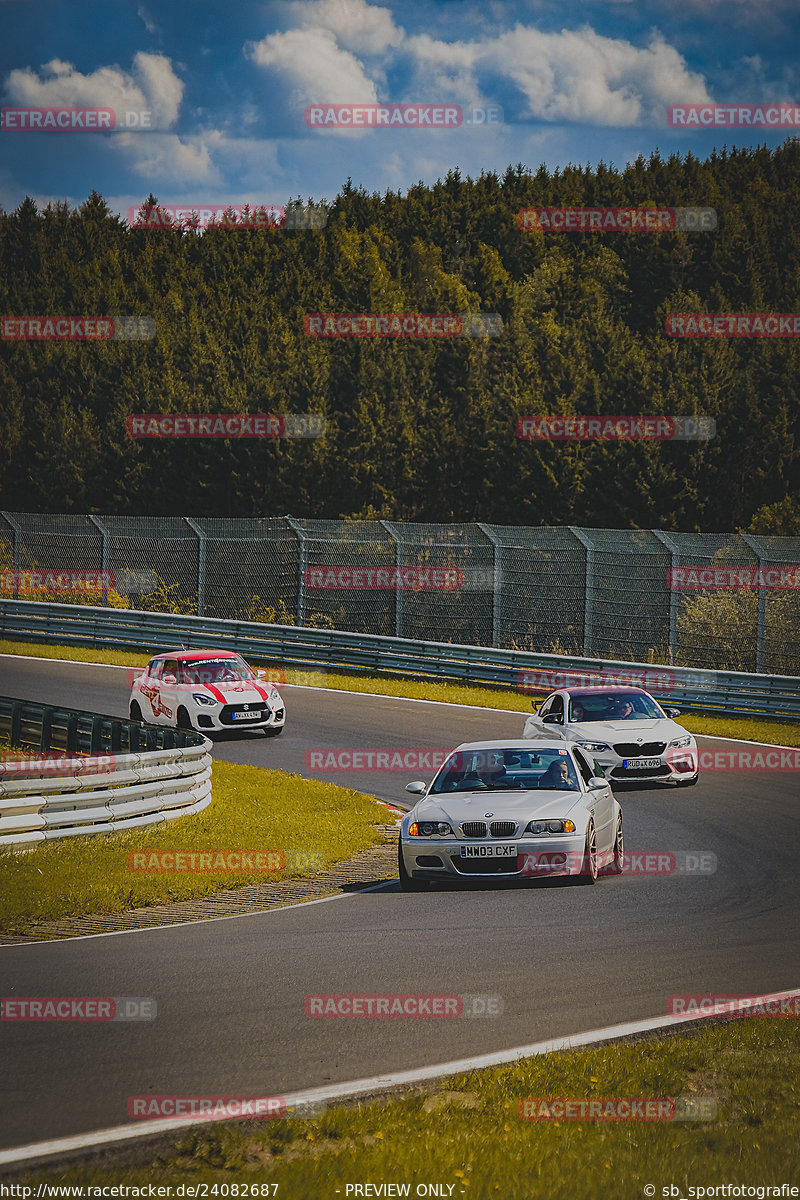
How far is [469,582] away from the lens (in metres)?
29.5

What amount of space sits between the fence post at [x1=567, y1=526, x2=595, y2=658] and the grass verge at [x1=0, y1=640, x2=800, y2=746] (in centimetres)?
149

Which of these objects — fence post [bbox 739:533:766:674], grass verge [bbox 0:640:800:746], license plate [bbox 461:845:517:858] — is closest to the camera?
license plate [bbox 461:845:517:858]

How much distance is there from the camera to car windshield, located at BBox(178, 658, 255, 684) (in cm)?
2230

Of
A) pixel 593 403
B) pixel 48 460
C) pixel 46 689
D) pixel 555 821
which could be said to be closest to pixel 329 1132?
pixel 555 821

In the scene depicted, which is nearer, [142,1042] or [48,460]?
[142,1042]

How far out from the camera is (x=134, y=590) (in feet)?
123

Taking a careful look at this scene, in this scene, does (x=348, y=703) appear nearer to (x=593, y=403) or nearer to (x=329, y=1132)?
(x=329, y=1132)

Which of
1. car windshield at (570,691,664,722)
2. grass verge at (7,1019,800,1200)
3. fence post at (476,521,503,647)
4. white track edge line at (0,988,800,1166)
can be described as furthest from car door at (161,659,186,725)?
grass verge at (7,1019,800,1200)

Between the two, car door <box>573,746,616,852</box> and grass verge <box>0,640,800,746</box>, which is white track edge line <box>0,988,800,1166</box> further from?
grass verge <box>0,640,800,746</box>

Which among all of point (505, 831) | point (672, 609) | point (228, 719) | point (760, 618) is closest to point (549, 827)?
point (505, 831)

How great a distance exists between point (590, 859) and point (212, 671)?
11814 millimetres

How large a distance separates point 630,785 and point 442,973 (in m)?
9.82

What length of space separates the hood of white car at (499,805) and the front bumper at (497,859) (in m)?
0.19

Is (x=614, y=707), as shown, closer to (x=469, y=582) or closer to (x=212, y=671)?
(x=212, y=671)
